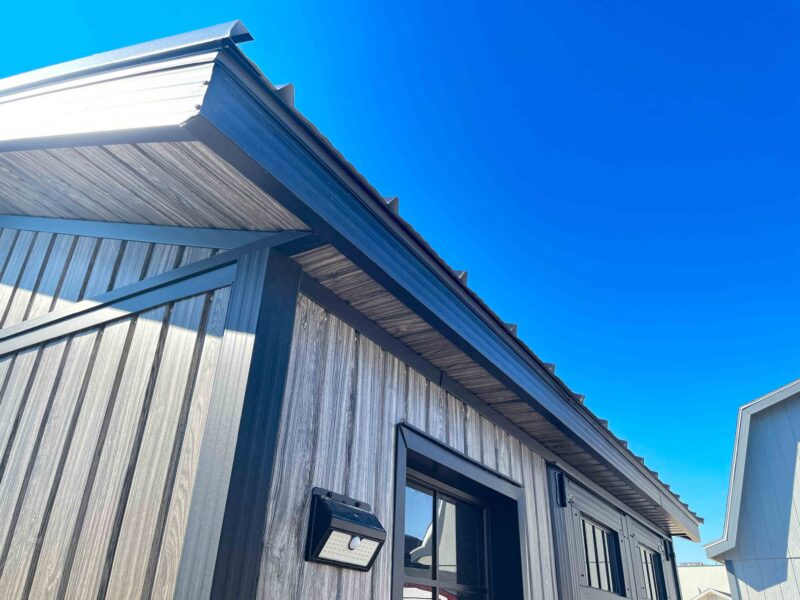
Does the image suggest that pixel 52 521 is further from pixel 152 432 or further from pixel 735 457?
pixel 735 457

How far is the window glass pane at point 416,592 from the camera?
2146 mm

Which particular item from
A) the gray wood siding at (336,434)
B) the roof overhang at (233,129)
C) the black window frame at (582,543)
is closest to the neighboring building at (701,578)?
the black window frame at (582,543)

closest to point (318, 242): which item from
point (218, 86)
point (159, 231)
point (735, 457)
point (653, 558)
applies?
point (218, 86)

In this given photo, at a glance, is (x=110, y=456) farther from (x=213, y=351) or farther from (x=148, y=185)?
(x=148, y=185)

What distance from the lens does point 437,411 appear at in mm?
2471

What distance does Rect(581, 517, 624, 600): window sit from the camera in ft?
12.3

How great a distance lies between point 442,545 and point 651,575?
376 cm

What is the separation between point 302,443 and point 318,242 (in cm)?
57

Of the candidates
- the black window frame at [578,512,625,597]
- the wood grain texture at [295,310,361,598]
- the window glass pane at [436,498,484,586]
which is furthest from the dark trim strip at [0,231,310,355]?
the black window frame at [578,512,625,597]

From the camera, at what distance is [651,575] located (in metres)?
5.27

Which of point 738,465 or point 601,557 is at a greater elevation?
point 738,465

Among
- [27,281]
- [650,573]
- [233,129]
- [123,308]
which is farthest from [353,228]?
[650,573]

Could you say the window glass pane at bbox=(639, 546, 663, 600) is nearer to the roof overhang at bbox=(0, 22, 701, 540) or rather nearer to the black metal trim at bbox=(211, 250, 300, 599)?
the roof overhang at bbox=(0, 22, 701, 540)

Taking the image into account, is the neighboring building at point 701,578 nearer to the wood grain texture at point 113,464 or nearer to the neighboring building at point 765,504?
the neighboring building at point 765,504
